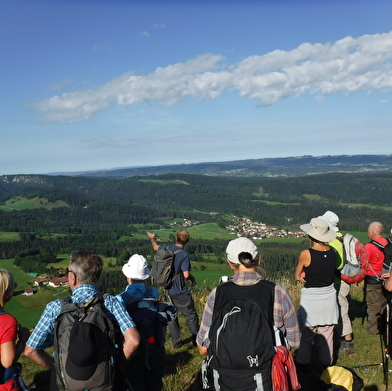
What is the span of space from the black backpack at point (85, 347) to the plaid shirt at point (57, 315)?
0.08 m

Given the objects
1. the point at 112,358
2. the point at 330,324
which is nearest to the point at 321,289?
the point at 330,324

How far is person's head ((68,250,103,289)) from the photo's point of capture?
2650 mm

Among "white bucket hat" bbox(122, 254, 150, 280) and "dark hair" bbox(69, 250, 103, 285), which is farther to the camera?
"white bucket hat" bbox(122, 254, 150, 280)

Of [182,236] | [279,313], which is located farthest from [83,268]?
[182,236]

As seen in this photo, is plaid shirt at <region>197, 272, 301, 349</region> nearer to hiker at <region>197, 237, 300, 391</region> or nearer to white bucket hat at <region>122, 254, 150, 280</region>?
hiker at <region>197, 237, 300, 391</region>

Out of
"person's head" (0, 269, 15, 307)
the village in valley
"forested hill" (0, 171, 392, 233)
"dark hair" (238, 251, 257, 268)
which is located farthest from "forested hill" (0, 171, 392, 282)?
"dark hair" (238, 251, 257, 268)

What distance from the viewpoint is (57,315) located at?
254cm

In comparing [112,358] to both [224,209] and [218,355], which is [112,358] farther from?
[224,209]

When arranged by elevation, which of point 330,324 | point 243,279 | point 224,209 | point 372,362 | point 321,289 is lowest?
point 224,209

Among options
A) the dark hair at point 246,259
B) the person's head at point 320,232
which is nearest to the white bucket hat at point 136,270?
Answer: the dark hair at point 246,259

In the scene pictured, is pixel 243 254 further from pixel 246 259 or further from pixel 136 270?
pixel 136 270

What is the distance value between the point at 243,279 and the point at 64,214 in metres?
110

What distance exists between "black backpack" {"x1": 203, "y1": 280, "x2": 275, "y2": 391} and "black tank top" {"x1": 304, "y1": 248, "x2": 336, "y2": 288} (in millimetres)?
1563

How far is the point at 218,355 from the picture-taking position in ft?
8.63
